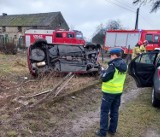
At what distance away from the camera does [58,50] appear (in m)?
10.5

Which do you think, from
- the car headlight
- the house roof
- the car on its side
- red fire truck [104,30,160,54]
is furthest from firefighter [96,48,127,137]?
the house roof

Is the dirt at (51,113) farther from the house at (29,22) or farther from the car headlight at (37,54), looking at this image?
the house at (29,22)

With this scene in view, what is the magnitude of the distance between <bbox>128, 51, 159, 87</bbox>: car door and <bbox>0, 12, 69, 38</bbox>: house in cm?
4153

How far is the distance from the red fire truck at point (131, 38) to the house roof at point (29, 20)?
24443 millimetres

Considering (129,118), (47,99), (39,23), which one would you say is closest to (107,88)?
(129,118)

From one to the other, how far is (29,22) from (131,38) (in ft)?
102

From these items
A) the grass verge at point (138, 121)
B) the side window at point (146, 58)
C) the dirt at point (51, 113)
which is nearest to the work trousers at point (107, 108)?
the grass verge at point (138, 121)

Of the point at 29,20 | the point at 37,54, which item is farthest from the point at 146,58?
the point at 29,20

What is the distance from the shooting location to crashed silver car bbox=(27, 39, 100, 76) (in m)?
9.99

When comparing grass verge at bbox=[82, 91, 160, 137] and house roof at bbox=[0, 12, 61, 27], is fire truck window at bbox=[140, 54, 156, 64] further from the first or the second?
house roof at bbox=[0, 12, 61, 27]

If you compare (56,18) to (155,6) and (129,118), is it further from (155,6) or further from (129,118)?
(129,118)

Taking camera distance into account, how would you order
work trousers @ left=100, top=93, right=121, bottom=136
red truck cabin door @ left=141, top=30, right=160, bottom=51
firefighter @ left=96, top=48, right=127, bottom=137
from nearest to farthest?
firefighter @ left=96, top=48, right=127, bottom=137, work trousers @ left=100, top=93, right=121, bottom=136, red truck cabin door @ left=141, top=30, right=160, bottom=51

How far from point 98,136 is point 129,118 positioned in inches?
56.2

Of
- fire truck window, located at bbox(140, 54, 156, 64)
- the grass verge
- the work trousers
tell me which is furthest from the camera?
fire truck window, located at bbox(140, 54, 156, 64)
